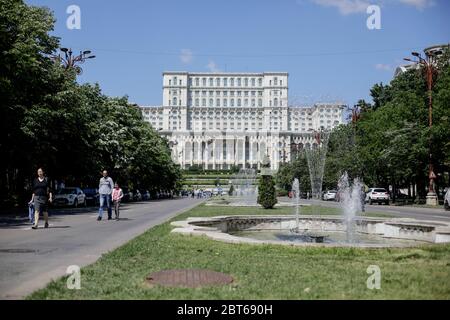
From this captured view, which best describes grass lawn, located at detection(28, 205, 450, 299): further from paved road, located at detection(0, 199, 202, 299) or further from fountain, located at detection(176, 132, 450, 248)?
fountain, located at detection(176, 132, 450, 248)

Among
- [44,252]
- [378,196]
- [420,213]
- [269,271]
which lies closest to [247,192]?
[378,196]

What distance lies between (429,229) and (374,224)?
342cm

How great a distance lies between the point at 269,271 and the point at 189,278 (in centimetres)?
139

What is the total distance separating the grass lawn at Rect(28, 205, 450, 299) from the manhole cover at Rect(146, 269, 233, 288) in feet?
0.59

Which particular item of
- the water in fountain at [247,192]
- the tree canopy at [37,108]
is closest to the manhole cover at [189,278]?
the tree canopy at [37,108]

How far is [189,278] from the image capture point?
7551mm

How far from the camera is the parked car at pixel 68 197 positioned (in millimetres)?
38284

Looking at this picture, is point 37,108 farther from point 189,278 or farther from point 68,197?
point 189,278

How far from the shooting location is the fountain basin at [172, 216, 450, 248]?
51.0 ft

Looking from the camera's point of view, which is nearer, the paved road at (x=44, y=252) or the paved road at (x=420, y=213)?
the paved road at (x=44, y=252)

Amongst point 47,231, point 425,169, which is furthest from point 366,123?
point 47,231

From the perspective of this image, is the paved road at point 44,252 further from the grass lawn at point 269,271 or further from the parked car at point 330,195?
the parked car at point 330,195

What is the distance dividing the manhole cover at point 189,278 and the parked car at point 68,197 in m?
31.9
